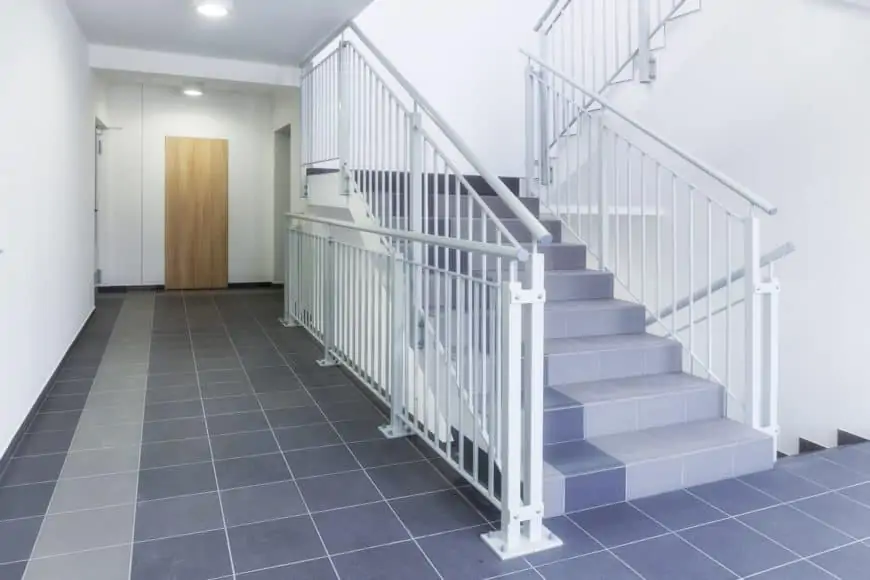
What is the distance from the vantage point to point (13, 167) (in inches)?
112

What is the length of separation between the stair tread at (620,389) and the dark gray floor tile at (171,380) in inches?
85.7

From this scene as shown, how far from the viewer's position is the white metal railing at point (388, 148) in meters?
2.92

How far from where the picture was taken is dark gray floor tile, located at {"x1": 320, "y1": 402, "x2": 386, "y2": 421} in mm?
3305

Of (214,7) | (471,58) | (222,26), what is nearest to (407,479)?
(214,7)

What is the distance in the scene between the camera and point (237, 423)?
3193mm

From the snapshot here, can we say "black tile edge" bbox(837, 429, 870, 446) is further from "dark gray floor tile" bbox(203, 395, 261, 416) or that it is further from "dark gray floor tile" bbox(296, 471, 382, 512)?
"dark gray floor tile" bbox(203, 395, 261, 416)

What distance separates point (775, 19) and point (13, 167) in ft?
12.5

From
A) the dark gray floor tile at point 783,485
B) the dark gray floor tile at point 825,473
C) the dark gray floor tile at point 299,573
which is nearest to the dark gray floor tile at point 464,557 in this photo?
the dark gray floor tile at point 299,573

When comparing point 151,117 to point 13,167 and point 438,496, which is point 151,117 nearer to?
point 13,167

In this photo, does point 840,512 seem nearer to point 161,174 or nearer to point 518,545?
point 518,545

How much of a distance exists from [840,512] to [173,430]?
2716 millimetres

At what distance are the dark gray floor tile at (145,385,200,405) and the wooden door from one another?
454cm

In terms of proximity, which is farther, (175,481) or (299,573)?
(175,481)

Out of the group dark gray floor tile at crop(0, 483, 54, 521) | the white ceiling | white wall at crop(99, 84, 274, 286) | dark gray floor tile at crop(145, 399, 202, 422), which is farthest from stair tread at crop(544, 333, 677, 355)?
white wall at crop(99, 84, 274, 286)
